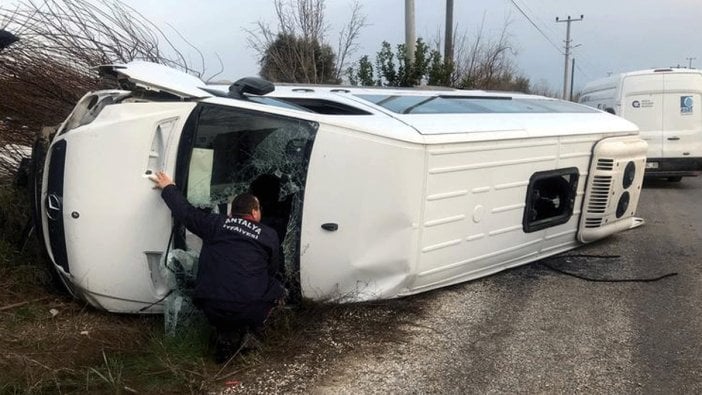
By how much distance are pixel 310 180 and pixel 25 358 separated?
6.57 feet

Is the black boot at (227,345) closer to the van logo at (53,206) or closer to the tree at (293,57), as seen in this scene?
the van logo at (53,206)

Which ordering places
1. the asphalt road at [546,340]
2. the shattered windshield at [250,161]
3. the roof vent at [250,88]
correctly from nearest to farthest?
1. the asphalt road at [546,340]
2. the shattered windshield at [250,161]
3. the roof vent at [250,88]

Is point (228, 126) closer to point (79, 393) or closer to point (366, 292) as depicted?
point (366, 292)

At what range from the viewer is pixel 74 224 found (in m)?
3.95

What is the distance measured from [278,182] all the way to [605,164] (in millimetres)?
3429

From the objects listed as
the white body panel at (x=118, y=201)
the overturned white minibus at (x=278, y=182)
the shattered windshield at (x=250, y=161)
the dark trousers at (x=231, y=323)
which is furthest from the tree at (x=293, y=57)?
the dark trousers at (x=231, y=323)

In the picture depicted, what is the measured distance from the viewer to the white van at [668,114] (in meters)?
12.3

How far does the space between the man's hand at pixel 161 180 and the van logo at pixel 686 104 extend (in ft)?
37.5

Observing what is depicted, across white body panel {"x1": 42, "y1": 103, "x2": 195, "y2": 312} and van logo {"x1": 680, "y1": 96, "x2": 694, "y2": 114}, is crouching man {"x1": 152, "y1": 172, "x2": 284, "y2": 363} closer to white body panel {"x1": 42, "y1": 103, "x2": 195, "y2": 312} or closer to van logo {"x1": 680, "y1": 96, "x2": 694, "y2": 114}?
white body panel {"x1": 42, "y1": 103, "x2": 195, "y2": 312}

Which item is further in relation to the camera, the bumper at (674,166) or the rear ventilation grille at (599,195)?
the bumper at (674,166)

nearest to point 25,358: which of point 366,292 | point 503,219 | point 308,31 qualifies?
point 366,292

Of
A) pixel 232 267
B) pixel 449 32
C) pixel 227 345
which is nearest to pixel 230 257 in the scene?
pixel 232 267

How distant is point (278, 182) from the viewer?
14.3 feet

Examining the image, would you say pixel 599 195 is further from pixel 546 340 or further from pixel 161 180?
pixel 161 180
